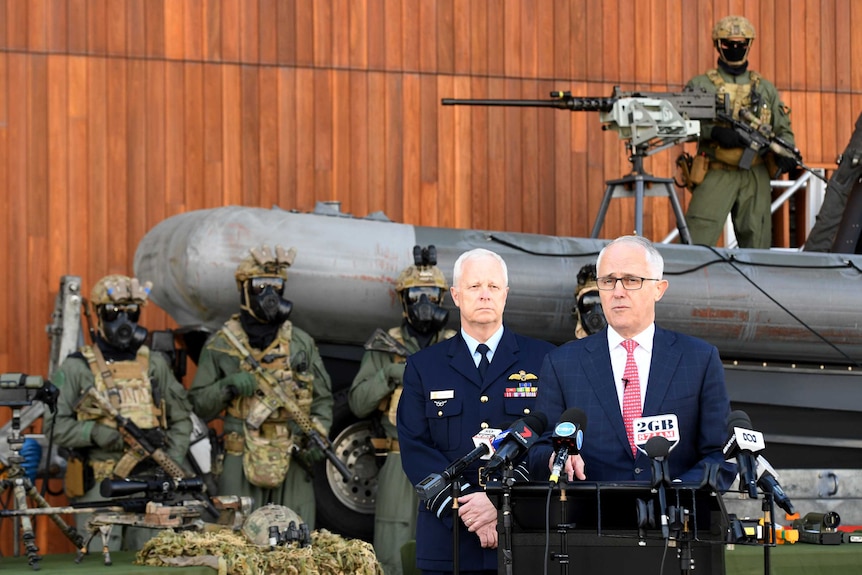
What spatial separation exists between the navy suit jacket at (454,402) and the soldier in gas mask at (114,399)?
2779 millimetres

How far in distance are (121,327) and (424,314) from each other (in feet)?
5.01

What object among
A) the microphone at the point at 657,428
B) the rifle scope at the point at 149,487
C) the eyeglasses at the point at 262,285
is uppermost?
the eyeglasses at the point at 262,285

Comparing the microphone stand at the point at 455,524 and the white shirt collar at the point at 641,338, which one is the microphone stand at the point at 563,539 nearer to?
the microphone stand at the point at 455,524

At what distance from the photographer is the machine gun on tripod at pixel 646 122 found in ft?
30.4

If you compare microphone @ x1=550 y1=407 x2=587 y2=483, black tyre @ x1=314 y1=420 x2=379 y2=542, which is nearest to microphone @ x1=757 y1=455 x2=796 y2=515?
microphone @ x1=550 y1=407 x2=587 y2=483

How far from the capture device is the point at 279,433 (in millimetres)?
8000

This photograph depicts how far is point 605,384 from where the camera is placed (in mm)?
4344

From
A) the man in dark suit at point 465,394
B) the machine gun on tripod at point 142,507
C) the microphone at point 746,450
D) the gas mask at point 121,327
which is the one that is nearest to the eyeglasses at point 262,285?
the gas mask at point 121,327

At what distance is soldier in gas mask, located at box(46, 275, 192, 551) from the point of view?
24.4 feet

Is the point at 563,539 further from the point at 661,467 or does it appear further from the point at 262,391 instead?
the point at 262,391

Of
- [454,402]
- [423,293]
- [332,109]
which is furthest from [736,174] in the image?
[454,402]

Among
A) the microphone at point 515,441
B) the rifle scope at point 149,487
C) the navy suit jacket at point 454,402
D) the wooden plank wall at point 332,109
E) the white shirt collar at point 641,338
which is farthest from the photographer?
the wooden plank wall at point 332,109

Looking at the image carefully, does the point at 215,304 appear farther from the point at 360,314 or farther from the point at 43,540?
the point at 43,540

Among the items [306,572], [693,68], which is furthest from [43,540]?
[693,68]
